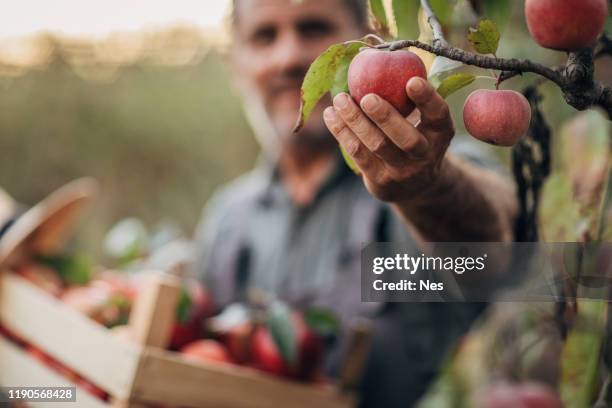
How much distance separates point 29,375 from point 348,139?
1.87 feet

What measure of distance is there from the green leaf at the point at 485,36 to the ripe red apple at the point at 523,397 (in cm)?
56

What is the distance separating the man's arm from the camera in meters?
0.38

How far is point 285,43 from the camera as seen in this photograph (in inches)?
47.1

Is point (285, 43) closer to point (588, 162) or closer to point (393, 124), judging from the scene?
point (588, 162)

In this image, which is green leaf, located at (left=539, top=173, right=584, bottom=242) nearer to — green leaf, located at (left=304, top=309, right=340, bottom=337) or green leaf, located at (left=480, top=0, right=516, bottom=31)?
green leaf, located at (left=480, top=0, right=516, bottom=31)

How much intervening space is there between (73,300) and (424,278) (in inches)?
20.1

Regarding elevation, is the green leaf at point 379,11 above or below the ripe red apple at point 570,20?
above

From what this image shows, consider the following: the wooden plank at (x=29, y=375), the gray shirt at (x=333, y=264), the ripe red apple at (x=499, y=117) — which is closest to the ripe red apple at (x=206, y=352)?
the wooden plank at (x=29, y=375)

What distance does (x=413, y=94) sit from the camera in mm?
370

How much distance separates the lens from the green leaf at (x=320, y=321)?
0.89 metres

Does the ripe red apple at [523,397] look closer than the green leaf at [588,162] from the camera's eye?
No

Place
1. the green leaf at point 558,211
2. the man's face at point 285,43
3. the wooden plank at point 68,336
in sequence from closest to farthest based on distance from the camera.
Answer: the green leaf at point 558,211 → the wooden plank at point 68,336 → the man's face at point 285,43

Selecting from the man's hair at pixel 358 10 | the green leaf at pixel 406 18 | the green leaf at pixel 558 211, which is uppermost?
the man's hair at pixel 358 10

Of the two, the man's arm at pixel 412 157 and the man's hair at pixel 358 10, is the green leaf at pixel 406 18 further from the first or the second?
the man's hair at pixel 358 10
